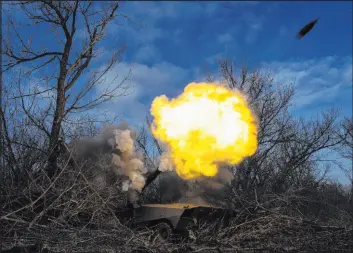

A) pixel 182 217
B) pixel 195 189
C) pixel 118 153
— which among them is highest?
pixel 118 153

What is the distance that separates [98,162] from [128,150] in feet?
5.00

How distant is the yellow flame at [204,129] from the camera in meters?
13.4

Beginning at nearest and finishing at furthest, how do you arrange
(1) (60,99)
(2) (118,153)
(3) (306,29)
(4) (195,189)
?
(3) (306,29) < (4) (195,189) < (2) (118,153) < (1) (60,99)

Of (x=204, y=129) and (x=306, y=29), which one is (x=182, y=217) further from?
(x=306, y=29)

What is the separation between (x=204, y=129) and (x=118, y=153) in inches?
140

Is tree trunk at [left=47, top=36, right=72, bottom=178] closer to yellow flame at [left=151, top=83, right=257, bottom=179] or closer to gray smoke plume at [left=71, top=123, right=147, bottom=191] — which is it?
gray smoke plume at [left=71, top=123, right=147, bottom=191]

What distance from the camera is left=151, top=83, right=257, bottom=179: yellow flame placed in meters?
13.4

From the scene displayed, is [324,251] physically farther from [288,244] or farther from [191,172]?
[191,172]

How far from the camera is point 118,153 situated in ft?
46.0

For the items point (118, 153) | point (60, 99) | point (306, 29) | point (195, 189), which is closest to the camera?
point (306, 29)

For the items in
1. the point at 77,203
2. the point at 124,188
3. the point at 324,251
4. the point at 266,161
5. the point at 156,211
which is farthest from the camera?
the point at 266,161

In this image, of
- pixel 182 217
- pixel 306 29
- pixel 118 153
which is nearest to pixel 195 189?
pixel 182 217

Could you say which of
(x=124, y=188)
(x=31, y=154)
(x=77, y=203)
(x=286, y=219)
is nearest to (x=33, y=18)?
(x=31, y=154)

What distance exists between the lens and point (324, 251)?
878cm
